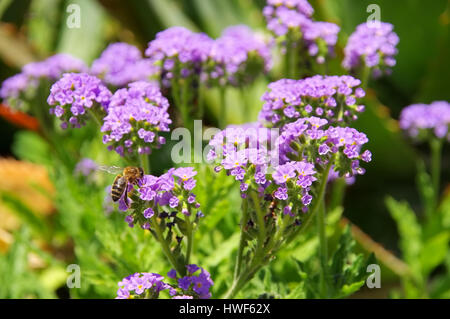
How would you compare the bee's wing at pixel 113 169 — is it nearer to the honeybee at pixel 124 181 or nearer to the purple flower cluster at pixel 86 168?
the honeybee at pixel 124 181

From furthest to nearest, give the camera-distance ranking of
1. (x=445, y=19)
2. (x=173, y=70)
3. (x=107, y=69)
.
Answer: (x=445, y=19), (x=107, y=69), (x=173, y=70)

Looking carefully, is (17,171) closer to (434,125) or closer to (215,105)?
(215,105)

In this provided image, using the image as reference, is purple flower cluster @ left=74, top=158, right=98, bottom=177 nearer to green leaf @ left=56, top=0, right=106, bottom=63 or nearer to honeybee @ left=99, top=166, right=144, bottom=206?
honeybee @ left=99, top=166, right=144, bottom=206

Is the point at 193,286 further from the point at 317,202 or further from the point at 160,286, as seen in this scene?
the point at 317,202

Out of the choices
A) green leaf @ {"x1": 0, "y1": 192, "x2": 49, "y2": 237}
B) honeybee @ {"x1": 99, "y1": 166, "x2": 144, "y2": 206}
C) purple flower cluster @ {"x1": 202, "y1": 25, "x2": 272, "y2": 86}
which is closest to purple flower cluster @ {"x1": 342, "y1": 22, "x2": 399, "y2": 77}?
purple flower cluster @ {"x1": 202, "y1": 25, "x2": 272, "y2": 86}
